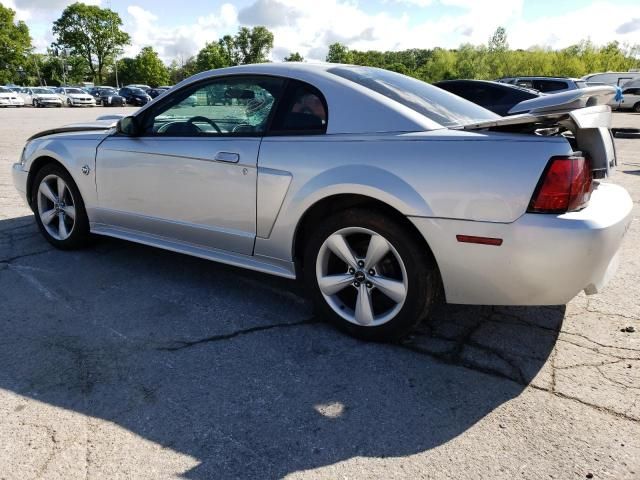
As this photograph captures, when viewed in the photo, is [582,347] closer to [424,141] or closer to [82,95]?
[424,141]

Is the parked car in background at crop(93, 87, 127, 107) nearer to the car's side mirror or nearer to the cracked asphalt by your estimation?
the car's side mirror

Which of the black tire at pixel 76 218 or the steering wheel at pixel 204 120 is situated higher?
the steering wheel at pixel 204 120

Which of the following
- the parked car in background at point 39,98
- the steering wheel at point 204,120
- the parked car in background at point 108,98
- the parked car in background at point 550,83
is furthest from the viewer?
the parked car in background at point 108,98

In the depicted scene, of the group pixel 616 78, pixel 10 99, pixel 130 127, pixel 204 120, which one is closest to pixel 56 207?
pixel 130 127

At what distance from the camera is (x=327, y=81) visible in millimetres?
3145

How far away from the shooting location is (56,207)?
4512mm

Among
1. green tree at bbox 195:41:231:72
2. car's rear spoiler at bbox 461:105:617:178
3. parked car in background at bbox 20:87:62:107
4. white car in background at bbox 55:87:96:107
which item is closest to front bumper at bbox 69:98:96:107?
white car in background at bbox 55:87:96:107

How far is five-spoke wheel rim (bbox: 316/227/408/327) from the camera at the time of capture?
2877 millimetres

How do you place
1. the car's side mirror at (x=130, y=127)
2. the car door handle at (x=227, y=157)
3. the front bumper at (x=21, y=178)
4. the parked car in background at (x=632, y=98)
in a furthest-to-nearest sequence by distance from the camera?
the parked car in background at (x=632, y=98)
the front bumper at (x=21, y=178)
the car's side mirror at (x=130, y=127)
the car door handle at (x=227, y=157)

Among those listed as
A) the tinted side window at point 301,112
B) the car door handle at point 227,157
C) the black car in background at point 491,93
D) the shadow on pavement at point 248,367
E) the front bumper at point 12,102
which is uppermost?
the black car in background at point 491,93

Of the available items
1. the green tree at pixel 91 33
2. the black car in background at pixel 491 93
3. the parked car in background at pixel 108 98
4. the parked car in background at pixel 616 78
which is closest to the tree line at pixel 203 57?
the green tree at pixel 91 33

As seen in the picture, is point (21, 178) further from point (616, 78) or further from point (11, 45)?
point (11, 45)

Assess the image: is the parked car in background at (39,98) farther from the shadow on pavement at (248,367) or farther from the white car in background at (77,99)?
the shadow on pavement at (248,367)

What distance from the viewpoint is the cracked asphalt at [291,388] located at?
6.82 feet
